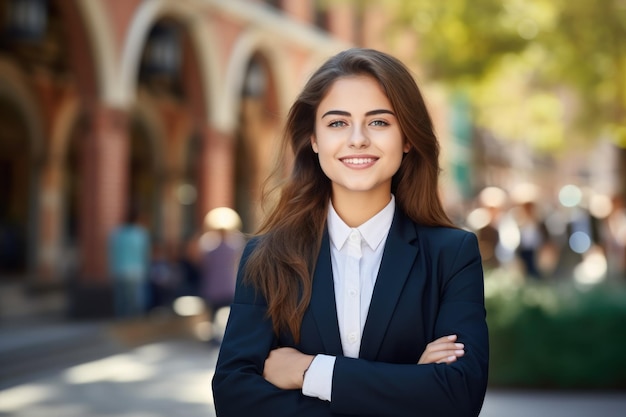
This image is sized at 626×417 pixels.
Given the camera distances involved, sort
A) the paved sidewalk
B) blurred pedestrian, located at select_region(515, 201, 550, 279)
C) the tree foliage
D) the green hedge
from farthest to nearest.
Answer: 1. the tree foliage
2. blurred pedestrian, located at select_region(515, 201, 550, 279)
3. the green hedge
4. the paved sidewalk

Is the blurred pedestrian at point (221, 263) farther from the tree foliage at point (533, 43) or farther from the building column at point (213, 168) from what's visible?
the building column at point (213, 168)

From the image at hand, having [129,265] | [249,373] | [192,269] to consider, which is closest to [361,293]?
[249,373]

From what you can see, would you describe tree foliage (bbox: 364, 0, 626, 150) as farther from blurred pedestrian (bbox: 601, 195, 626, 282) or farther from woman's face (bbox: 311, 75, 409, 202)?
woman's face (bbox: 311, 75, 409, 202)

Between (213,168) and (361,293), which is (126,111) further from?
(361,293)

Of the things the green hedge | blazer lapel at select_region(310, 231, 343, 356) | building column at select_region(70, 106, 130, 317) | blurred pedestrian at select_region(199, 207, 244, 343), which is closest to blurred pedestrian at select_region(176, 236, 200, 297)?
building column at select_region(70, 106, 130, 317)

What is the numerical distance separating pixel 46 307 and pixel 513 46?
8.84 metres

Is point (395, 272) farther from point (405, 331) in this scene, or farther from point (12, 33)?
point (12, 33)

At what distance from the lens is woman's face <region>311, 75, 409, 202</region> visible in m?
2.29

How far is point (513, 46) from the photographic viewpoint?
40.0ft

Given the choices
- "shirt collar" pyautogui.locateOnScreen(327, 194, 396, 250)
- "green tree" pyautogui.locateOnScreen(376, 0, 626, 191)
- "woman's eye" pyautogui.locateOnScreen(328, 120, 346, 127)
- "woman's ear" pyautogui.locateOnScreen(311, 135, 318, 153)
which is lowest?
"shirt collar" pyautogui.locateOnScreen(327, 194, 396, 250)

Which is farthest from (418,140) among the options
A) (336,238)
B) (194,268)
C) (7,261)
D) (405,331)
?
(7,261)

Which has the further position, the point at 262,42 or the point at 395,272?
the point at 262,42

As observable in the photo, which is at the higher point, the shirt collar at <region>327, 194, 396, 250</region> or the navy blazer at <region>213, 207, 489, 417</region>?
the shirt collar at <region>327, 194, 396, 250</region>

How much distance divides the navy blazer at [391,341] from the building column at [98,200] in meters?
11.2
